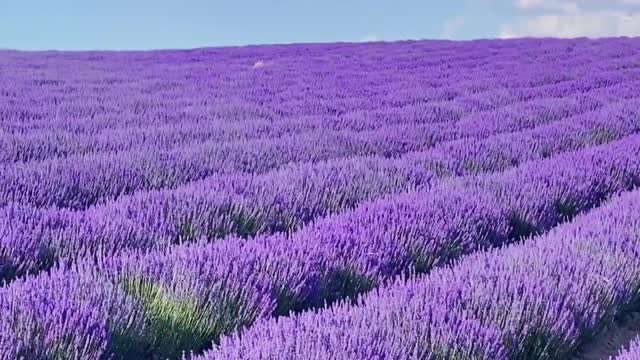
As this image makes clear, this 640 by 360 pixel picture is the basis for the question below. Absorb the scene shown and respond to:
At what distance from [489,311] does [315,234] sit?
1165 millimetres

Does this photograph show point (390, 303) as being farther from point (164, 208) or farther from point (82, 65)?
point (82, 65)

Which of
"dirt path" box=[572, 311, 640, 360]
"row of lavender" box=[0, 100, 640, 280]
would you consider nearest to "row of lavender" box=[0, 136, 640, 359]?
"row of lavender" box=[0, 100, 640, 280]

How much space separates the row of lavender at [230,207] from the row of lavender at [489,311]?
3.76 feet

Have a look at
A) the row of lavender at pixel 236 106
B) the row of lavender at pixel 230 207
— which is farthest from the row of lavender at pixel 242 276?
the row of lavender at pixel 236 106

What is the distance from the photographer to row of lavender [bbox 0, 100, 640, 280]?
12.5 feet

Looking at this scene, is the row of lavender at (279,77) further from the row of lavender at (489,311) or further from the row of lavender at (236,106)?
the row of lavender at (489,311)

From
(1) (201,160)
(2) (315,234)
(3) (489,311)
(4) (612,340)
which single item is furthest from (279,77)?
(3) (489,311)

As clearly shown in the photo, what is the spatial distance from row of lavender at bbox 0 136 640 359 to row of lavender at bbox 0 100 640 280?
376 millimetres

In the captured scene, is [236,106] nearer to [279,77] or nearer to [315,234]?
[279,77]

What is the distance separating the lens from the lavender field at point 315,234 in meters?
2.73

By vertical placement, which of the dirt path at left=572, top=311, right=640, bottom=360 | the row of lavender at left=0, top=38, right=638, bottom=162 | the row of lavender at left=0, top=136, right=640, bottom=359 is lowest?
the dirt path at left=572, top=311, right=640, bottom=360

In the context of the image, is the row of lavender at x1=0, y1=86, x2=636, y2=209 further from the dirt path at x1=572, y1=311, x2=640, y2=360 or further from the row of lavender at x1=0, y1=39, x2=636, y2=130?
the dirt path at x1=572, y1=311, x2=640, y2=360

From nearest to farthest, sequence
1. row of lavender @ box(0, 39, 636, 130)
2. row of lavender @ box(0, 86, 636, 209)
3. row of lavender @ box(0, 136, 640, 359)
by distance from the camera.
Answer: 1. row of lavender @ box(0, 136, 640, 359)
2. row of lavender @ box(0, 86, 636, 209)
3. row of lavender @ box(0, 39, 636, 130)

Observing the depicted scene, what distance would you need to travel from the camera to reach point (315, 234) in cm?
394
